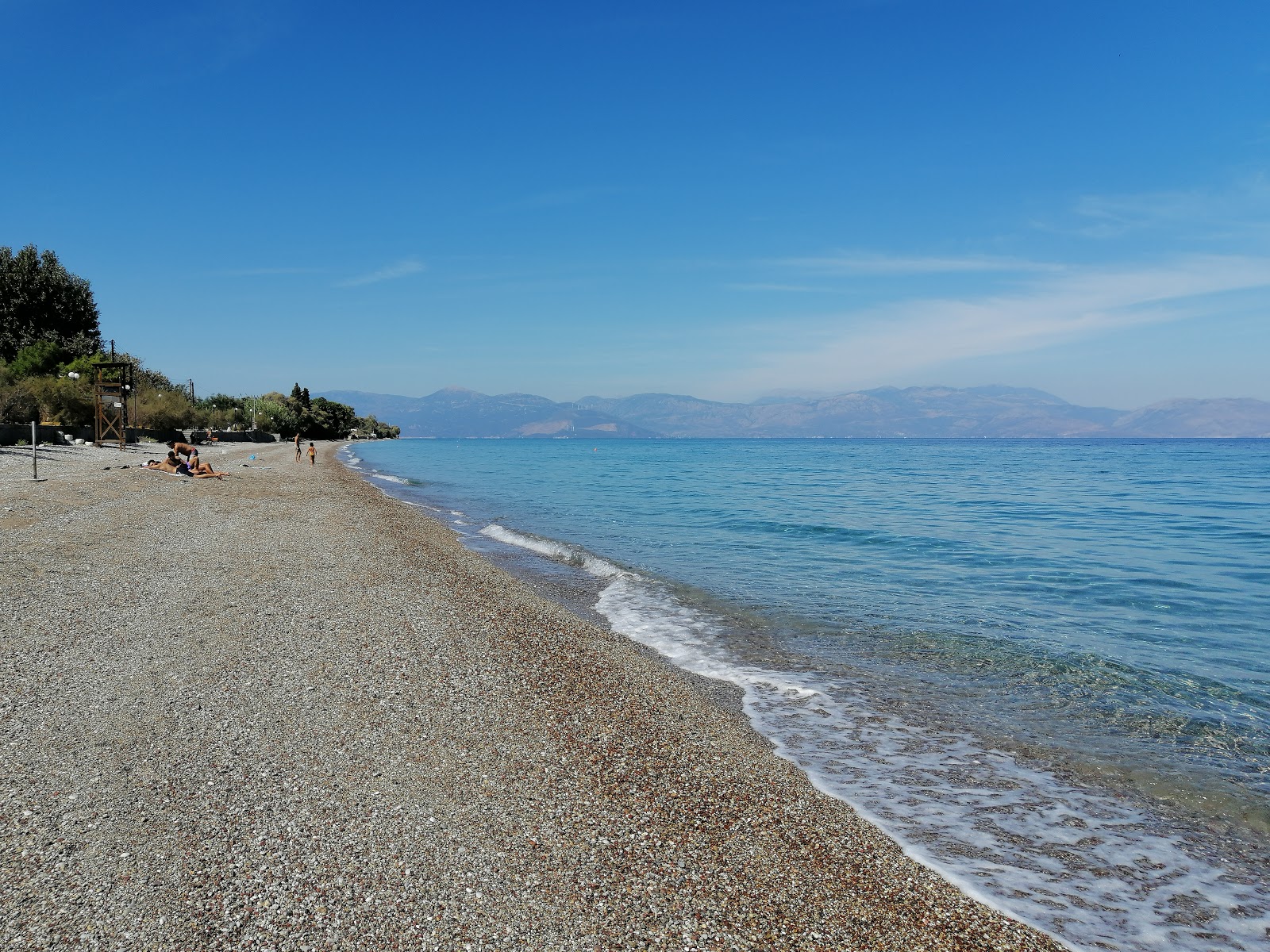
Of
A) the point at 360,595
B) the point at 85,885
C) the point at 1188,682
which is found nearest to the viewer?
the point at 85,885

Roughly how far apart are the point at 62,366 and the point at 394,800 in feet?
155

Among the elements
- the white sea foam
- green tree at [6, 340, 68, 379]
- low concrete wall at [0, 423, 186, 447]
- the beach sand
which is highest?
green tree at [6, 340, 68, 379]

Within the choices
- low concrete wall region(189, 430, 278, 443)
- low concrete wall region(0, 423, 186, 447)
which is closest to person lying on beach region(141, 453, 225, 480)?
low concrete wall region(0, 423, 186, 447)

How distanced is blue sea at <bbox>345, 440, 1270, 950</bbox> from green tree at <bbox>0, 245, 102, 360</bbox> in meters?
51.5

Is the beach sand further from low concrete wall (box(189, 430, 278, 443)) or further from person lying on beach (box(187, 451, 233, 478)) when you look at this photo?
low concrete wall (box(189, 430, 278, 443))

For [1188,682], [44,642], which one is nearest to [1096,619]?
[1188,682]

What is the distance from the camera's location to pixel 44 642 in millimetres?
6559

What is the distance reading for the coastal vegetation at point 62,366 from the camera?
114 feet

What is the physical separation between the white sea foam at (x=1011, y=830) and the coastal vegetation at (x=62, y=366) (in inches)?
1432

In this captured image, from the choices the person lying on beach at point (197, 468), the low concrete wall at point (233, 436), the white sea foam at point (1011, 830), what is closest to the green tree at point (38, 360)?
the low concrete wall at point (233, 436)

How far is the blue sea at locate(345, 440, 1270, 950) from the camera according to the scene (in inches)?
165

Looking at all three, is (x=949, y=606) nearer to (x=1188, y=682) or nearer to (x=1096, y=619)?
(x=1096, y=619)

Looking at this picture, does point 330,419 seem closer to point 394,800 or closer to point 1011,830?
point 394,800

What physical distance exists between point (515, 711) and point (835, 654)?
159 inches
